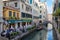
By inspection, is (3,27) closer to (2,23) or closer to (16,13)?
(2,23)

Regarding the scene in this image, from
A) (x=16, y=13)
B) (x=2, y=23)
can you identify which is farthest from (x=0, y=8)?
(x=16, y=13)

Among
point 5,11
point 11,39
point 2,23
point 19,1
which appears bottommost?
point 11,39

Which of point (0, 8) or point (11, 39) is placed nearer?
point (11, 39)

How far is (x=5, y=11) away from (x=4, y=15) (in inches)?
18.6

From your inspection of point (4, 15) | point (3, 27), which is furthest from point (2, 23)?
point (4, 15)

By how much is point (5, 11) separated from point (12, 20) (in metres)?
1.44

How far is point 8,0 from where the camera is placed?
80.9 feet

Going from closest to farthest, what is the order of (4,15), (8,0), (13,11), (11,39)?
(11,39) → (4,15) → (13,11) → (8,0)

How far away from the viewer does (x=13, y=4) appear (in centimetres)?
2395

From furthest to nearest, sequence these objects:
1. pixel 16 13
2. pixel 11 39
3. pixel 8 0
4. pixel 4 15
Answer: pixel 8 0
pixel 16 13
pixel 4 15
pixel 11 39

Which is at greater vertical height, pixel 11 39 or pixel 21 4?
pixel 21 4

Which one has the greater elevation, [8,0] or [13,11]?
Answer: [8,0]

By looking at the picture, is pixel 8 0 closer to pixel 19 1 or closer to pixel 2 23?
pixel 19 1

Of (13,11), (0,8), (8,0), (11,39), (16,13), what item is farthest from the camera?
(8,0)
